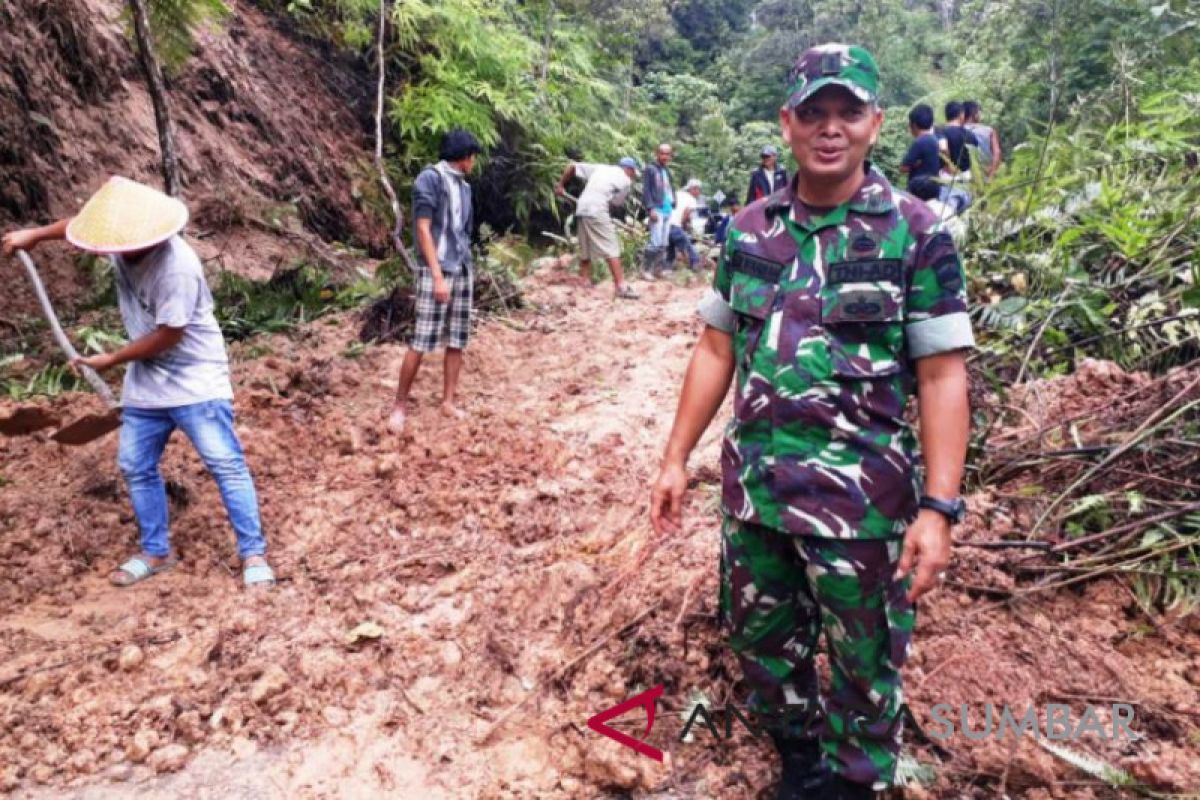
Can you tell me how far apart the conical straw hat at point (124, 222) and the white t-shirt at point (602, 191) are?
567cm

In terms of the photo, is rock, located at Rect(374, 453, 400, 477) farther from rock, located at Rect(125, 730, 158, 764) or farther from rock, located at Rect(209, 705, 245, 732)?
rock, located at Rect(125, 730, 158, 764)

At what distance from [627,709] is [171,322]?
2.14 m

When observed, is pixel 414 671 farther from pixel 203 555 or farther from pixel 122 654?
pixel 203 555

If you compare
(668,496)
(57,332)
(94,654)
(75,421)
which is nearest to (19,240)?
(57,332)

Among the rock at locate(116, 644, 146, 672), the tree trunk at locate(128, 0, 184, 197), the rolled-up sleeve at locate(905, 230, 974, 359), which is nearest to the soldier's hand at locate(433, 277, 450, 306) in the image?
the tree trunk at locate(128, 0, 184, 197)

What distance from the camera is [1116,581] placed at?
260 centimetres

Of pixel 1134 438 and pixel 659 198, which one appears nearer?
pixel 1134 438

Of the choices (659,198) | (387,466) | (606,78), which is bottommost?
(387,466)

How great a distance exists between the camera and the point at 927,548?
1.58 metres

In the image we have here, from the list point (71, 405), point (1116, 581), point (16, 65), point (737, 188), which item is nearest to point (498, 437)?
point (71, 405)

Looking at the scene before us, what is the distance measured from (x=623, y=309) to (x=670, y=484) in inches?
234

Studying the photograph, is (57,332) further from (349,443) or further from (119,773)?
(119,773)

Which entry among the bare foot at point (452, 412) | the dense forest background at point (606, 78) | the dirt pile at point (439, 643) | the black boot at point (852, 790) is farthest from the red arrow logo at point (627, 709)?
the dense forest background at point (606, 78)

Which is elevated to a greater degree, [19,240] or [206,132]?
[206,132]
